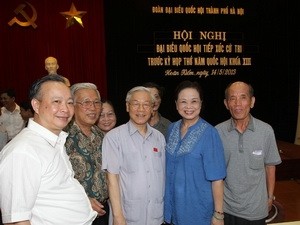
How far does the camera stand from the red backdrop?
595cm

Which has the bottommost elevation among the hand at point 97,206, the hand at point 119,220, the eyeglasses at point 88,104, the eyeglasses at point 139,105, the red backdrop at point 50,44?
the hand at point 119,220

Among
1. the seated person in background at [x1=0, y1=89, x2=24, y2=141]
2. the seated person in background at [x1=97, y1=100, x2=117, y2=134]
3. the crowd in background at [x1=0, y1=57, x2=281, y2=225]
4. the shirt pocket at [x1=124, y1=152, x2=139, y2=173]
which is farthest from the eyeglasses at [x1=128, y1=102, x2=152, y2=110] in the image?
the seated person in background at [x1=0, y1=89, x2=24, y2=141]

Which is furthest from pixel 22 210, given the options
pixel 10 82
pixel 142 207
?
pixel 10 82

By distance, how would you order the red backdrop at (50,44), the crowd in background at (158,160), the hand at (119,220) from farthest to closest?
the red backdrop at (50,44)
the hand at (119,220)
the crowd in background at (158,160)

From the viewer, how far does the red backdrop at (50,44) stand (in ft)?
19.5

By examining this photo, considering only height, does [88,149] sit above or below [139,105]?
below

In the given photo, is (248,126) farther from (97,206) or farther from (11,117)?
(11,117)

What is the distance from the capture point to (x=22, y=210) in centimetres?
129

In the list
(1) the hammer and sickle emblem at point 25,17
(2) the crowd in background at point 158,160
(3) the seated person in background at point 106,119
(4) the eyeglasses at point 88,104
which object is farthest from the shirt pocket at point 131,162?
A: (1) the hammer and sickle emblem at point 25,17

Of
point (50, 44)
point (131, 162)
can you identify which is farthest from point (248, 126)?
point (50, 44)

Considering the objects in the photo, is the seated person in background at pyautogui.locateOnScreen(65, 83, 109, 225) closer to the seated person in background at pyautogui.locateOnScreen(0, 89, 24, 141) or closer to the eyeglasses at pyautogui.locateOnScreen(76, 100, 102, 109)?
the eyeglasses at pyautogui.locateOnScreen(76, 100, 102, 109)

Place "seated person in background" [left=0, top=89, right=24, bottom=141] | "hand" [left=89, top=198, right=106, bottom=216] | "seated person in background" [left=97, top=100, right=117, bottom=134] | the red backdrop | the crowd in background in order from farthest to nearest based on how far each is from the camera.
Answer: the red backdrop, "seated person in background" [left=0, top=89, right=24, bottom=141], "seated person in background" [left=97, top=100, right=117, bottom=134], "hand" [left=89, top=198, right=106, bottom=216], the crowd in background

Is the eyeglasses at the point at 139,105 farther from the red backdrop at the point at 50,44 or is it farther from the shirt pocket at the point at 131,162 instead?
the red backdrop at the point at 50,44

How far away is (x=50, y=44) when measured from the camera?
617 cm
